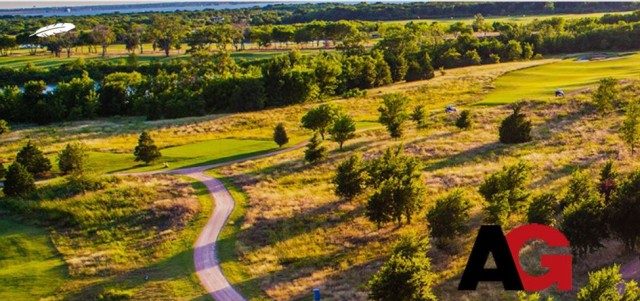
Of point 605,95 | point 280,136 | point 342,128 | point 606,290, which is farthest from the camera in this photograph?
point 605,95

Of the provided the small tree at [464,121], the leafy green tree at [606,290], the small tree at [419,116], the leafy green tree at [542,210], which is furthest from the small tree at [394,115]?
the leafy green tree at [606,290]

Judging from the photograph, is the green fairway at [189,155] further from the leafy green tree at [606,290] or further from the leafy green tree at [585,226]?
the leafy green tree at [606,290]

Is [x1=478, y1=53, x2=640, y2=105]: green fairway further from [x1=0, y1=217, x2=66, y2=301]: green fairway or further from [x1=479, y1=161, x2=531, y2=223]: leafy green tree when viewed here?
[x1=0, y1=217, x2=66, y2=301]: green fairway

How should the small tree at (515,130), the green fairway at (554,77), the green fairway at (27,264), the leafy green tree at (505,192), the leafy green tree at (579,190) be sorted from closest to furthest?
the green fairway at (27,264) < the leafy green tree at (505,192) < the leafy green tree at (579,190) < the small tree at (515,130) < the green fairway at (554,77)

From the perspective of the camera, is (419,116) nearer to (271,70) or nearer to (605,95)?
(605,95)

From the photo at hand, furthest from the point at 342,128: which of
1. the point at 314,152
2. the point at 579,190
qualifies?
the point at 579,190

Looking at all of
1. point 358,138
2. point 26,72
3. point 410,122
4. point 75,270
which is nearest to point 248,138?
point 358,138
